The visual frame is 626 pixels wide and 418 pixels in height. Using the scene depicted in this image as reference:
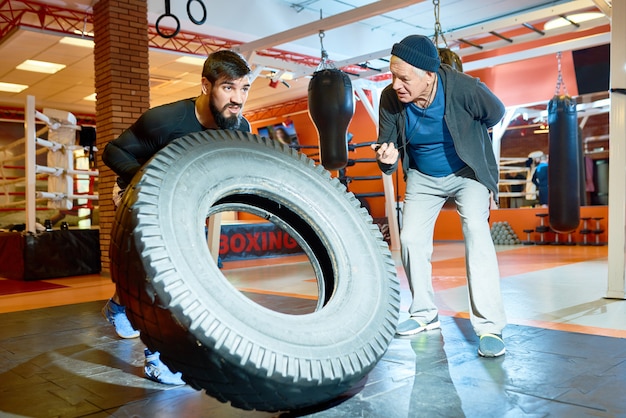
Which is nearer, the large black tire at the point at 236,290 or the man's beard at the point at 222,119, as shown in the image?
the large black tire at the point at 236,290

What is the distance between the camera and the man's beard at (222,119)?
224cm

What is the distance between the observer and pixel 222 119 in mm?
2252

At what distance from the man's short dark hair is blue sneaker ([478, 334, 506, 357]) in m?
1.53

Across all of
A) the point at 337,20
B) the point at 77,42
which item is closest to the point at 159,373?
the point at 337,20

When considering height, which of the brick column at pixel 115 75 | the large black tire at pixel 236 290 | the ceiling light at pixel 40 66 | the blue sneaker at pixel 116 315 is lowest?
the blue sneaker at pixel 116 315

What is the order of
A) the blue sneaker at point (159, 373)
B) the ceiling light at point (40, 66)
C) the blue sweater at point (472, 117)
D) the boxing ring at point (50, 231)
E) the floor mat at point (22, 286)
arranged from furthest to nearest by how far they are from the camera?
the ceiling light at point (40, 66)
the boxing ring at point (50, 231)
the floor mat at point (22, 286)
the blue sweater at point (472, 117)
the blue sneaker at point (159, 373)

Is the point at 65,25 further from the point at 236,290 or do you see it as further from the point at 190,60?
the point at 236,290

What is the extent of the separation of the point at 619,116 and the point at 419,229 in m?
2.23

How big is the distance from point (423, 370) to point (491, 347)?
1.22 feet

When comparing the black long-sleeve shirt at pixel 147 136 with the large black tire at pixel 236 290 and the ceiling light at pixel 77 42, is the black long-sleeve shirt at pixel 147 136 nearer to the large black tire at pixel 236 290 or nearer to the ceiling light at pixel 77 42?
the large black tire at pixel 236 290

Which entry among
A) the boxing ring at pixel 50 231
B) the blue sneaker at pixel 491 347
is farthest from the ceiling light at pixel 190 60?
the blue sneaker at pixel 491 347

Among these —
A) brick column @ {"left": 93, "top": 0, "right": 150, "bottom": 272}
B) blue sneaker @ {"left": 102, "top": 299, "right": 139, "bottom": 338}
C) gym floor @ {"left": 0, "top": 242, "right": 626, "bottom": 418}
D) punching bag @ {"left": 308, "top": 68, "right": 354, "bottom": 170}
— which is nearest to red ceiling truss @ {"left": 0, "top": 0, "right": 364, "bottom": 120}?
brick column @ {"left": 93, "top": 0, "right": 150, "bottom": 272}

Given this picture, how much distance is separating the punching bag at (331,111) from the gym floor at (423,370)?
1.51 m

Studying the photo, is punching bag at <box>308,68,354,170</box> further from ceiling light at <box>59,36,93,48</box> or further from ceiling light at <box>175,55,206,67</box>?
ceiling light at <box>175,55,206,67</box>
